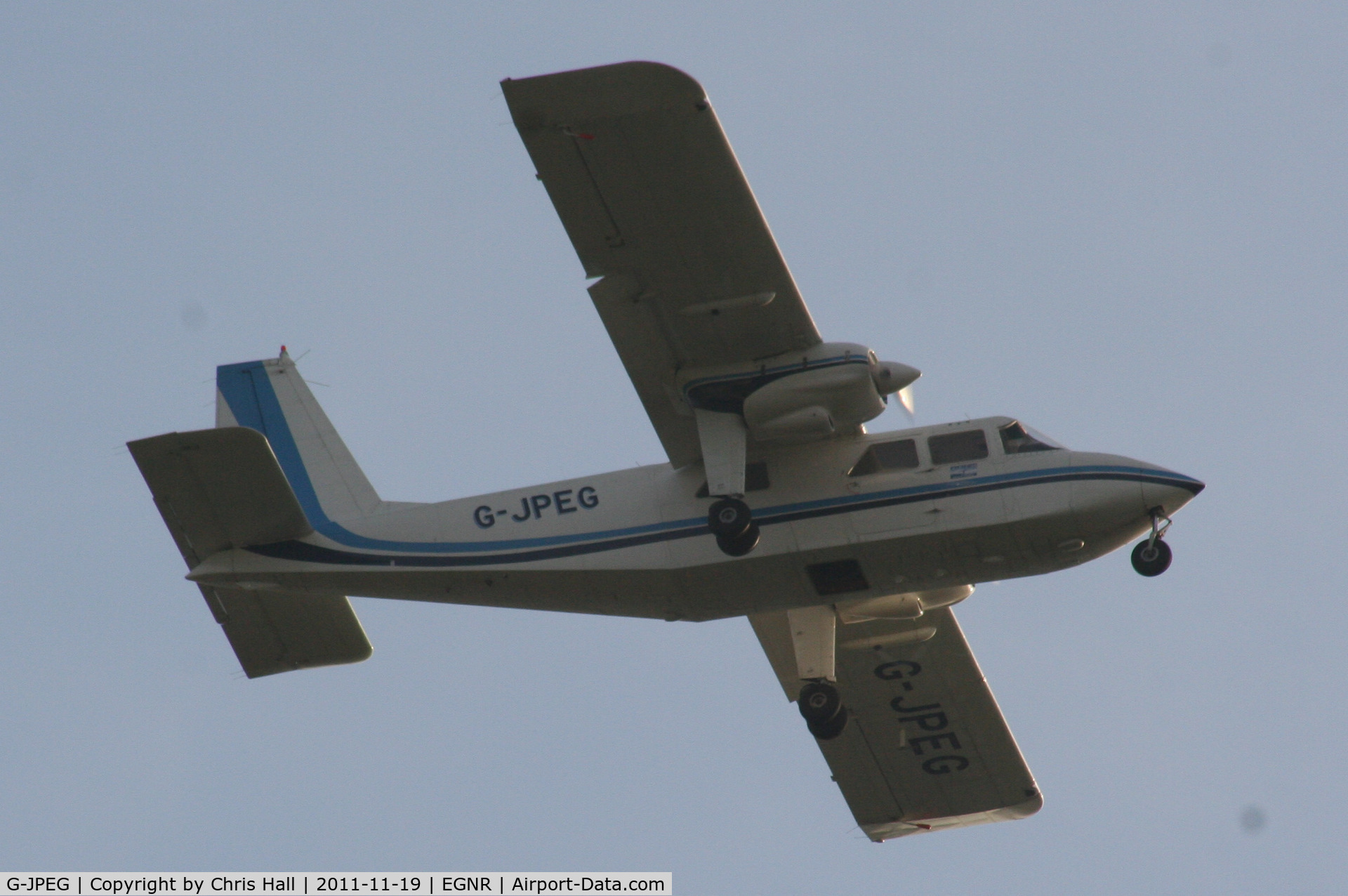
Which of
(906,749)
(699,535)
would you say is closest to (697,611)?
(699,535)

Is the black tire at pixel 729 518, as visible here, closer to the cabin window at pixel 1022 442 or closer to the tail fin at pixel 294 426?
the cabin window at pixel 1022 442

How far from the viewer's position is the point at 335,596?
21.5 meters

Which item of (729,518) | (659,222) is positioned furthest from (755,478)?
(659,222)

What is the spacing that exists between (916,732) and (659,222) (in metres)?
10.1

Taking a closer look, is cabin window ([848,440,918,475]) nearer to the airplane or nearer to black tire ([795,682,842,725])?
the airplane

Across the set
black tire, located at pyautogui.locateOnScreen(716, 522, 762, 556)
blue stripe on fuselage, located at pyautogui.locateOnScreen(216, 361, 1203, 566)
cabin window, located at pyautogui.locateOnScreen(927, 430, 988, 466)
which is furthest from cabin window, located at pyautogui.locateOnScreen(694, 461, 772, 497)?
cabin window, located at pyautogui.locateOnScreen(927, 430, 988, 466)

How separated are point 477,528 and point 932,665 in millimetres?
7333

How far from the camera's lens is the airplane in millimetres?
19094

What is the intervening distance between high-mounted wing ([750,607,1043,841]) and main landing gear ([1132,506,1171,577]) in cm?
388

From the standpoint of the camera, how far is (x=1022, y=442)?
2067 centimetres

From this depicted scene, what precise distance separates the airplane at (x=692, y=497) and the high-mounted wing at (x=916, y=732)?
4.80ft

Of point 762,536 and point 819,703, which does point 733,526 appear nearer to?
point 762,536

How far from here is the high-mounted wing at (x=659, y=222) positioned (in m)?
17.9

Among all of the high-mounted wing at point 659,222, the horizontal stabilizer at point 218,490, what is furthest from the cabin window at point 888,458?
the horizontal stabilizer at point 218,490
